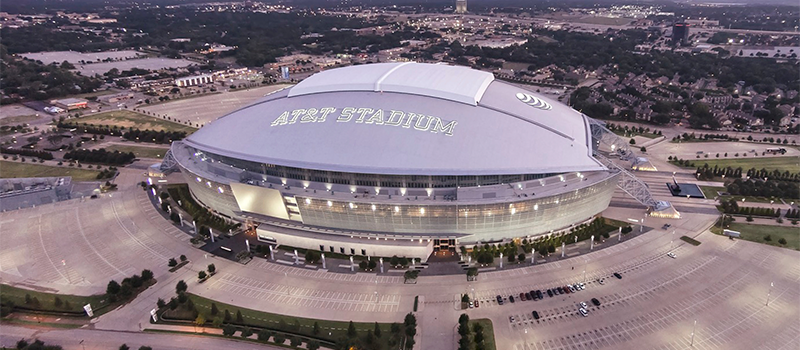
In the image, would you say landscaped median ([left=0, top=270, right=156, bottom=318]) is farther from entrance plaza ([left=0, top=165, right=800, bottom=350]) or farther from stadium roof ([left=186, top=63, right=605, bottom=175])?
stadium roof ([left=186, top=63, right=605, bottom=175])

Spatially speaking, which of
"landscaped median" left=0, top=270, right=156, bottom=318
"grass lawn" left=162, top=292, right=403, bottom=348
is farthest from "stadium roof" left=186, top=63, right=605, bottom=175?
"landscaped median" left=0, top=270, right=156, bottom=318

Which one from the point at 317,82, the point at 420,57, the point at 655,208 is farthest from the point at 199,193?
the point at 420,57

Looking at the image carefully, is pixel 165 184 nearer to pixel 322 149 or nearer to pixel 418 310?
pixel 322 149

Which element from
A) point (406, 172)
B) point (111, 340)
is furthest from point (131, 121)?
point (406, 172)

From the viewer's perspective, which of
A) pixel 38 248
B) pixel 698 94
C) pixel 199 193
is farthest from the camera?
pixel 698 94

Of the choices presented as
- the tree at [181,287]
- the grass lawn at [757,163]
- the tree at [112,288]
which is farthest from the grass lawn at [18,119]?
the grass lawn at [757,163]

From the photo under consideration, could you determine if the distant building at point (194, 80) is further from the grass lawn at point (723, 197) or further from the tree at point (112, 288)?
the grass lawn at point (723, 197)
